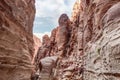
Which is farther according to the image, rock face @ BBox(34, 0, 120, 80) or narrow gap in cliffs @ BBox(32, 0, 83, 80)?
narrow gap in cliffs @ BBox(32, 0, 83, 80)

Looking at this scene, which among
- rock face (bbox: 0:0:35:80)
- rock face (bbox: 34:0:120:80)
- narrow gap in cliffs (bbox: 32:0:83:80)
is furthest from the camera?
narrow gap in cliffs (bbox: 32:0:83:80)

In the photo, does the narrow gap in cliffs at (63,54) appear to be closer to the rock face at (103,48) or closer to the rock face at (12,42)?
the rock face at (103,48)

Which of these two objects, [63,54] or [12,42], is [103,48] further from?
[63,54]

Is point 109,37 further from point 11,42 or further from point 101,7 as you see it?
point 101,7

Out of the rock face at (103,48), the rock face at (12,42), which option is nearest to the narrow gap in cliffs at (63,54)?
the rock face at (103,48)

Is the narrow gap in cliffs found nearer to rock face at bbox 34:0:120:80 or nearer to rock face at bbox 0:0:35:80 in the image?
→ rock face at bbox 34:0:120:80

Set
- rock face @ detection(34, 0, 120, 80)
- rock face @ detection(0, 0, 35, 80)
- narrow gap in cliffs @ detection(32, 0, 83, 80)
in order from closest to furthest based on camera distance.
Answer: rock face @ detection(34, 0, 120, 80), rock face @ detection(0, 0, 35, 80), narrow gap in cliffs @ detection(32, 0, 83, 80)

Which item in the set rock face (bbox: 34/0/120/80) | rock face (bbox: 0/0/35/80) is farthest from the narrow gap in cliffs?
rock face (bbox: 0/0/35/80)

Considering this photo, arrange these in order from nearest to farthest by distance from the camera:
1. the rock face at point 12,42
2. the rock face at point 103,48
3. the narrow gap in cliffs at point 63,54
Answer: the rock face at point 103,48 → the rock face at point 12,42 → the narrow gap in cliffs at point 63,54

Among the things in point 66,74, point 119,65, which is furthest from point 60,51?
point 119,65

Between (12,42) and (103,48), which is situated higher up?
(12,42)

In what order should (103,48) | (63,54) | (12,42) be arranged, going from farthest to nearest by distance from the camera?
(63,54) < (12,42) < (103,48)

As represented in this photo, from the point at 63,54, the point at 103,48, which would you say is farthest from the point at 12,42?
the point at 63,54

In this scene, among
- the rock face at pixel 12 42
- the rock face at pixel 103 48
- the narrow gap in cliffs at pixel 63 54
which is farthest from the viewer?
the narrow gap in cliffs at pixel 63 54
